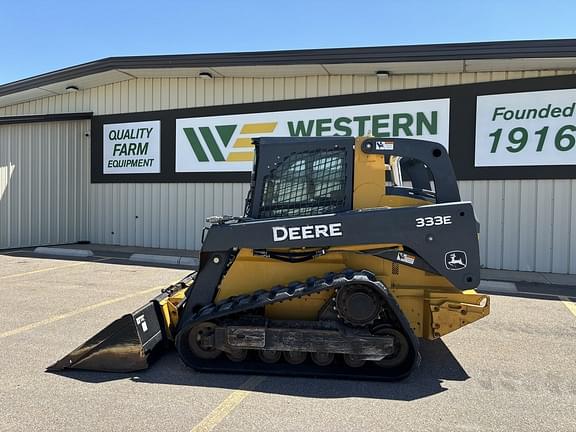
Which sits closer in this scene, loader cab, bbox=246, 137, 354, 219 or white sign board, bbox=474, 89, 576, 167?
loader cab, bbox=246, 137, 354, 219

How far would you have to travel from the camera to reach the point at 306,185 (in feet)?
15.5

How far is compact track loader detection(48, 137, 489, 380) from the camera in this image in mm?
4340

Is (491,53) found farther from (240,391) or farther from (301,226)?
(240,391)

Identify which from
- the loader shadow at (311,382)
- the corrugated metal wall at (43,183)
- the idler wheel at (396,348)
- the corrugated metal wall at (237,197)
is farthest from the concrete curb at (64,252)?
the idler wheel at (396,348)

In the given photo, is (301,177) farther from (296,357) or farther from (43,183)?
(43,183)

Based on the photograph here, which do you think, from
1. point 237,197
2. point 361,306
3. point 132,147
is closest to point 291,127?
point 237,197

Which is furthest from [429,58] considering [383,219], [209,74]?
[383,219]

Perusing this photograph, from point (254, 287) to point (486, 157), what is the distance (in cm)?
765

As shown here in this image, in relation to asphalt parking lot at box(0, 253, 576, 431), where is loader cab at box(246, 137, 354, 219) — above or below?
above

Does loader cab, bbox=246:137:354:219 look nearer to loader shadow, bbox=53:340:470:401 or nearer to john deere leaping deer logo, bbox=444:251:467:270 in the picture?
john deere leaping deer logo, bbox=444:251:467:270

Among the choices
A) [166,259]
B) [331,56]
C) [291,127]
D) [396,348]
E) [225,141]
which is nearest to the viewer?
[396,348]

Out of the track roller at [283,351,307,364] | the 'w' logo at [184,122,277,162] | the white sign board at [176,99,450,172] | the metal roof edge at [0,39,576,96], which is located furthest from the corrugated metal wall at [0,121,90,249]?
the track roller at [283,351,307,364]

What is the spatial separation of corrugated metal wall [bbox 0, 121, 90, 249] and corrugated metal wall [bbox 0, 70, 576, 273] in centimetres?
57

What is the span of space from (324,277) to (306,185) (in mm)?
924
